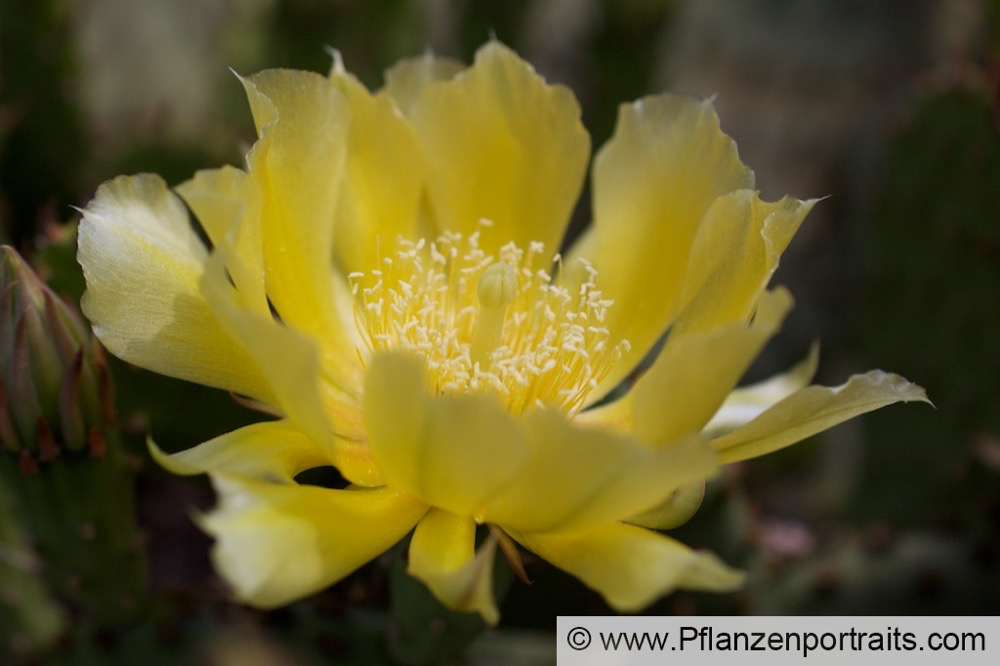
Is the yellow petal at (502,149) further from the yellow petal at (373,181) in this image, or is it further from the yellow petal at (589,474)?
the yellow petal at (589,474)

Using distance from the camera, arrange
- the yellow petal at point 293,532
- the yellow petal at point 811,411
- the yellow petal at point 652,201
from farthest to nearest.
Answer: the yellow petal at point 652,201 < the yellow petal at point 811,411 < the yellow petal at point 293,532

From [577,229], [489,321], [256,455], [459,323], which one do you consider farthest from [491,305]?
[577,229]

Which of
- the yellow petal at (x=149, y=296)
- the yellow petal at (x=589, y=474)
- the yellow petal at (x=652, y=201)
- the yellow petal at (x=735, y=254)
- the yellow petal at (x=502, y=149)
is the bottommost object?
the yellow petal at (x=589, y=474)

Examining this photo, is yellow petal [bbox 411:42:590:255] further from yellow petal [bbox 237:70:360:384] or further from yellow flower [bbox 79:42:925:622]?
yellow petal [bbox 237:70:360:384]

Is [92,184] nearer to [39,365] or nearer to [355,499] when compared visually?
[39,365]

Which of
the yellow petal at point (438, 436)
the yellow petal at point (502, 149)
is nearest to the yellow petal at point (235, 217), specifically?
the yellow petal at point (438, 436)

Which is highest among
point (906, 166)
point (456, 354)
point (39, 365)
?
point (906, 166)

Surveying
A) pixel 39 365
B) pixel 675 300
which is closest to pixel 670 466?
pixel 675 300
